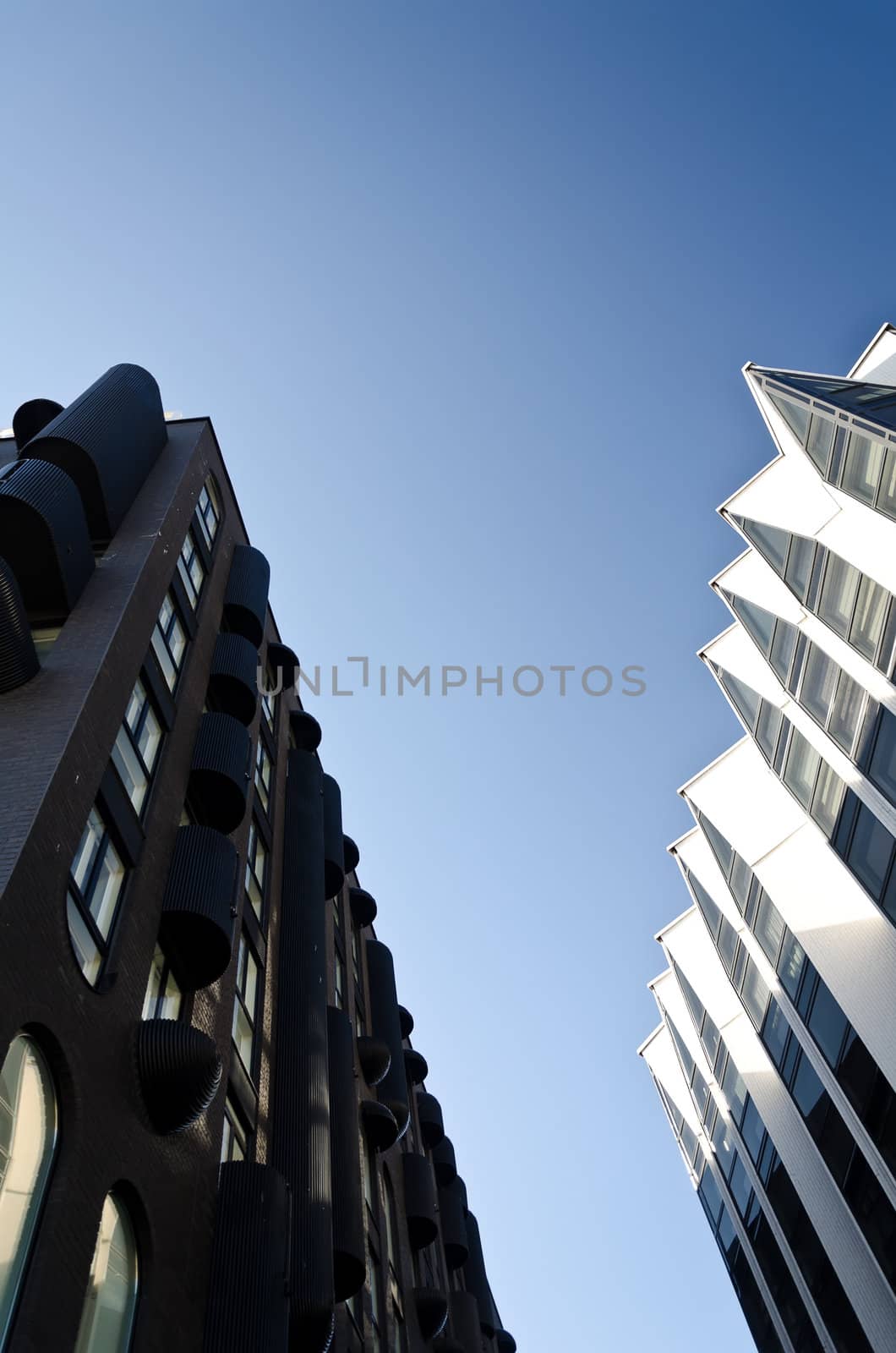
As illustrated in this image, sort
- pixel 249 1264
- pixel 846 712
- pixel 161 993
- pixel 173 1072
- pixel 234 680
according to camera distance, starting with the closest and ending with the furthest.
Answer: pixel 173 1072 < pixel 249 1264 < pixel 161 993 < pixel 846 712 < pixel 234 680

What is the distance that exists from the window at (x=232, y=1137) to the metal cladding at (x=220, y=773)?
494 cm

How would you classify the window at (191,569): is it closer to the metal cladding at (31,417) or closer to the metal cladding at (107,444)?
the metal cladding at (107,444)

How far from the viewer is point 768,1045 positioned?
24656 mm

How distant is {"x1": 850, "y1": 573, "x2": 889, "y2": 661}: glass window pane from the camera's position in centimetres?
1858

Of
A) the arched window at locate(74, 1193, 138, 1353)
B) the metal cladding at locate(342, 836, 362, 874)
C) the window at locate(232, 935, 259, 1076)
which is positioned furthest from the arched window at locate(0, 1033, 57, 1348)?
the metal cladding at locate(342, 836, 362, 874)

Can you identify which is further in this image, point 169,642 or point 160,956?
point 169,642

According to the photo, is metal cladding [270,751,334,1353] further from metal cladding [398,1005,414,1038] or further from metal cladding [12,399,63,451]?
metal cladding [398,1005,414,1038]

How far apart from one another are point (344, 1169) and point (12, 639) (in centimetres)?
1280

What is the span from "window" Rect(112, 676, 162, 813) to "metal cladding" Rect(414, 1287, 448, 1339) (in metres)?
18.7

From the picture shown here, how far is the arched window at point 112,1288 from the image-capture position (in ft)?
31.7

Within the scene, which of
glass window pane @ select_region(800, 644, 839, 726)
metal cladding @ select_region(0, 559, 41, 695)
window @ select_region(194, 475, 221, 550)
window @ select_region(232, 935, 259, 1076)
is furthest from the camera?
window @ select_region(194, 475, 221, 550)

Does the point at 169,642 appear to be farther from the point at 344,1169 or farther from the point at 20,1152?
the point at 344,1169

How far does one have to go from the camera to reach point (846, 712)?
19953mm

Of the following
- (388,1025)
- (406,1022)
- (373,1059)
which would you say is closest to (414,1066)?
(406,1022)
